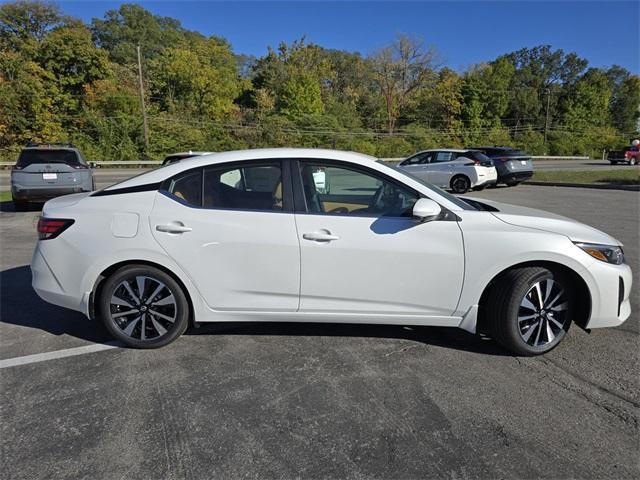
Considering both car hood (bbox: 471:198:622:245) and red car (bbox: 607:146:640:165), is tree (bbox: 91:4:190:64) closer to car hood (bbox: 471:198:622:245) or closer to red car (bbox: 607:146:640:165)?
red car (bbox: 607:146:640:165)

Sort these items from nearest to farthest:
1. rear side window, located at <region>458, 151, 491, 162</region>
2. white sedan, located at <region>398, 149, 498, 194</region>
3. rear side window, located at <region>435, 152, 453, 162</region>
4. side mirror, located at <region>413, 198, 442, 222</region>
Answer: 1. side mirror, located at <region>413, 198, 442, 222</region>
2. white sedan, located at <region>398, 149, 498, 194</region>
3. rear side window, located at <region>458, 151, 491, 162</region>
4. rear side window, located at <region>435, 152, 453, 162</region>

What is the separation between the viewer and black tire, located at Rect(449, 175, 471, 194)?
49.5 ft

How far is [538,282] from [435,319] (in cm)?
80

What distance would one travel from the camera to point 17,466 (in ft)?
7.18

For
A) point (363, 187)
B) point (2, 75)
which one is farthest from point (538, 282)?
point (2, 75)

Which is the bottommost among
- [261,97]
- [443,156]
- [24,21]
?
[443,156]

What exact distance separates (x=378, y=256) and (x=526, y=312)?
1193mm

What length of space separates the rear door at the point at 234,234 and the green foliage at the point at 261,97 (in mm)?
36292

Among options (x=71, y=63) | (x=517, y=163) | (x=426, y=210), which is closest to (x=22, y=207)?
(x=426, y=210)

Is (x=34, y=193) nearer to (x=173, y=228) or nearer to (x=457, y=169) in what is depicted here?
(x=173, y=228)

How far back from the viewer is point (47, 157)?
405 inches

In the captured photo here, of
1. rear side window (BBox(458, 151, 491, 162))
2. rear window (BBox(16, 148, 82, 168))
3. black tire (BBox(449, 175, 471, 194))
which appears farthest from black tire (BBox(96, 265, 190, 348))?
rear side window (BBox(458, 151, 491, 162))

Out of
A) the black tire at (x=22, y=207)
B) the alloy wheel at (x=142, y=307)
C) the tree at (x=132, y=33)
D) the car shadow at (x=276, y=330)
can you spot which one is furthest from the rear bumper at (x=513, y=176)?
the tree at (x=132, y=33)

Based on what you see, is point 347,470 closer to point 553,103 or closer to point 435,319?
point 435,319
